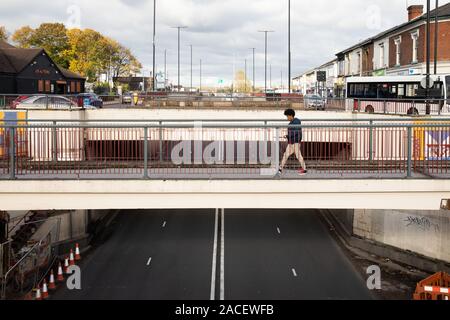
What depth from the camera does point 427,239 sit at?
1956 centimetres

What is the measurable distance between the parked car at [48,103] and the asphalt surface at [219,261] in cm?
708

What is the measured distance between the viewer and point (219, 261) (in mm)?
20922

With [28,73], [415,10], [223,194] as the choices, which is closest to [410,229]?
[223,194]

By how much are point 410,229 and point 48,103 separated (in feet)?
60.2

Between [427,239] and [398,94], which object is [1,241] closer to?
[427,239]

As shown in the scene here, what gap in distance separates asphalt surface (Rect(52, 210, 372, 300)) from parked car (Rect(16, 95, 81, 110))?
708 centimetres

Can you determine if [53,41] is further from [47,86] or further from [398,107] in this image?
[398,107]

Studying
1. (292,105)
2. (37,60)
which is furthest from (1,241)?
(37,60)

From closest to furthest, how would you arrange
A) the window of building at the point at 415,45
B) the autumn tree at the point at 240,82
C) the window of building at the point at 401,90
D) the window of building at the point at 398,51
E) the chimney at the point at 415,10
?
the window of building at the point at 401,90 → the window of building at the point at 415,45 → the window of building at the point at 398,51 → the chimney at the point at 415,10 → the autumn tree at the point at 240,82

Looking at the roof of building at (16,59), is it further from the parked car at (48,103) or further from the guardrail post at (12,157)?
the guardrail post at (12,157)

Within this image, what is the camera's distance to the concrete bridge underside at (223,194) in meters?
9.45

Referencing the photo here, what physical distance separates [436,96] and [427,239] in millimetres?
15538

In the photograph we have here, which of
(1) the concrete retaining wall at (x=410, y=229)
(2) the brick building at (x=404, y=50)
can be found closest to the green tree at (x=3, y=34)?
(2) the brick building at (x=404, y=50)
